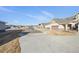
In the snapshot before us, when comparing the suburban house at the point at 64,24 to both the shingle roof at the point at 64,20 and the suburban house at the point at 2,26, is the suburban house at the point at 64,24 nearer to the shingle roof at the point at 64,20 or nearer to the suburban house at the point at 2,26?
the shingle roof at the point at 64,20

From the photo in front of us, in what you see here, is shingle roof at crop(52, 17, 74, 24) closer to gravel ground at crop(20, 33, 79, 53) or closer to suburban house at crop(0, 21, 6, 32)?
gravel ground at crop(20, 33, 79, 53)

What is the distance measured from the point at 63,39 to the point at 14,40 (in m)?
0.56

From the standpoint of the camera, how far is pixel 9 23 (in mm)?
1635

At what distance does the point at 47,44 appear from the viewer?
5.33 ft

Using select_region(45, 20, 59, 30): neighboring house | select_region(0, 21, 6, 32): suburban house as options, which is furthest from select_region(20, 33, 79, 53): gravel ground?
select_region(0, 21, 6, 32): suburban house

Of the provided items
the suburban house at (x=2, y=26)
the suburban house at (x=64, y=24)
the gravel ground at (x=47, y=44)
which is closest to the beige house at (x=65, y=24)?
the suburban house at (x=64, y=24)

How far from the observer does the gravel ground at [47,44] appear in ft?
5.27

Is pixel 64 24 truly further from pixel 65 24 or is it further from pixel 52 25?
pixel 52 25

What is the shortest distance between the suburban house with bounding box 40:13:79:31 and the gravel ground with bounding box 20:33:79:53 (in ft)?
0.34

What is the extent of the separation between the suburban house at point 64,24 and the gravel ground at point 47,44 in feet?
0.34

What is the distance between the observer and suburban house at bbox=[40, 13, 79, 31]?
1.64m

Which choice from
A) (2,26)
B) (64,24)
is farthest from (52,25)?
(2,26)
